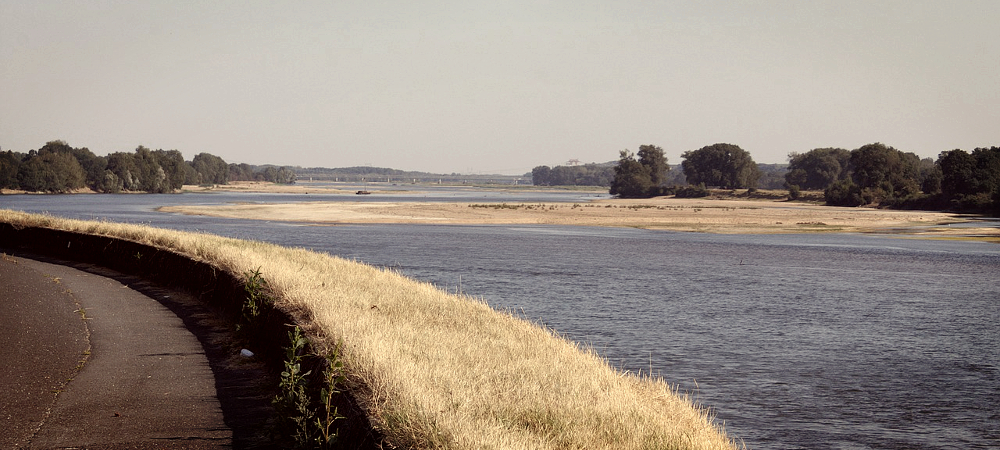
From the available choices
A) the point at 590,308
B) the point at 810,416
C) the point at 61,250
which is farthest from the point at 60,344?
the point at 61,250

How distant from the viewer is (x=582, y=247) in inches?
2436

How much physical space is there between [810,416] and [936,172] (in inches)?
5716

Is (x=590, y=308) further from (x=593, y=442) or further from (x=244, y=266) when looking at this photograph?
(x=593, y=442)

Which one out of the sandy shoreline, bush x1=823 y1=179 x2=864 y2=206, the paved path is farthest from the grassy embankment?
bush x1=823 y1=179 x2=864 y2=206

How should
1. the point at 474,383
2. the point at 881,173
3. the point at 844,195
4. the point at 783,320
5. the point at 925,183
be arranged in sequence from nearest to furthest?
the point at 474,383, the point at 783,320, the point at 925,183, the point at 844,195, the point at 881,173

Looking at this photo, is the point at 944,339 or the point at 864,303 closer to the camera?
the point at 944,339

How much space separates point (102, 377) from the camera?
12828 mm

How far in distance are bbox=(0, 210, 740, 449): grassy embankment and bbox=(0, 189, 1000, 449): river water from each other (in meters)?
3.28

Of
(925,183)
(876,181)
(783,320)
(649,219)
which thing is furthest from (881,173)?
(783,320)

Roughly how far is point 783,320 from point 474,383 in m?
20.0

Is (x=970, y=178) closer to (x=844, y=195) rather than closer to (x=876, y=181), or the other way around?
(x=844, y=195)

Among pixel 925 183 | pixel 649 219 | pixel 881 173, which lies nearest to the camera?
pixel 649 219

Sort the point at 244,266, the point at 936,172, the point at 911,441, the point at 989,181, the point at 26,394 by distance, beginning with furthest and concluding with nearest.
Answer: the point at 936,172 → the point at 989,181 → the point at 244,266 → the point at 911,441 → the point at 26,394

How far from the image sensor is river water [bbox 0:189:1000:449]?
1641cm
